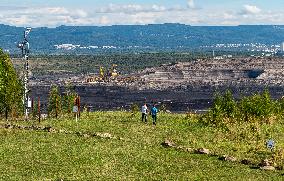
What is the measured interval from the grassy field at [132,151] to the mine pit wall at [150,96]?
252ft

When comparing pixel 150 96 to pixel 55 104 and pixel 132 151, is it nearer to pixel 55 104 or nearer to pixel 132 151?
pixel 55 104

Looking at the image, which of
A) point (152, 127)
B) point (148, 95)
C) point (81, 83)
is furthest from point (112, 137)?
point (81, 83)

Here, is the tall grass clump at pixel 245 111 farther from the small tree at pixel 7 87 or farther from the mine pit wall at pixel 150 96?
the mine pit wall at pixel 150 96

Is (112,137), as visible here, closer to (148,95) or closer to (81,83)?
(148,95)

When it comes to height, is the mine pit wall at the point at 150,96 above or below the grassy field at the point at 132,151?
below

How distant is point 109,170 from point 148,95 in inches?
5213

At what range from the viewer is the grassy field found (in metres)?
33.8

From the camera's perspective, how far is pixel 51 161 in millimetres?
36688

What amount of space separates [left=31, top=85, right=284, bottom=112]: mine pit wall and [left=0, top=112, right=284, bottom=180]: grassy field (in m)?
77.0

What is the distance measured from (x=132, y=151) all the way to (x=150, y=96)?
12409 centimetres

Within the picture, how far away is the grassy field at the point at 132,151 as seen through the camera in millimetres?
33781

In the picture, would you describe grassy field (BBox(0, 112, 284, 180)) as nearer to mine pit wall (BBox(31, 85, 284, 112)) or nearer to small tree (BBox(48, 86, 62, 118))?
small tree (BBox(48, 86, 62, 118))

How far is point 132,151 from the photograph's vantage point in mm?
40344

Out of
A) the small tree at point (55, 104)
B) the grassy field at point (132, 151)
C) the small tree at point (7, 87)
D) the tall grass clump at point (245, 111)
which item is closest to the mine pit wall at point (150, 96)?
the small tree at point (55, 104)
